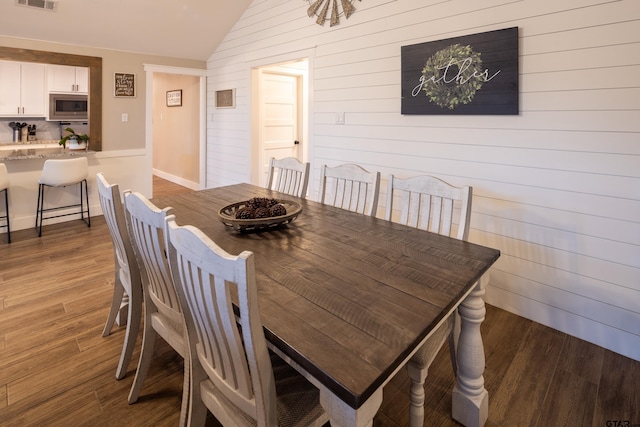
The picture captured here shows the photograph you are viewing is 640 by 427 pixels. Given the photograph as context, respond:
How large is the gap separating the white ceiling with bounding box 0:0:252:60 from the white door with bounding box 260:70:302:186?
3.20 ft

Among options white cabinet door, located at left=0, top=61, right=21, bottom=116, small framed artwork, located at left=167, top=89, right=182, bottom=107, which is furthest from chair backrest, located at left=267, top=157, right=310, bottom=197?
white cabinet door, located at left=0, top=61, right=21, bottom=116

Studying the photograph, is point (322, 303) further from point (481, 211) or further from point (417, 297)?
point (481, 211)

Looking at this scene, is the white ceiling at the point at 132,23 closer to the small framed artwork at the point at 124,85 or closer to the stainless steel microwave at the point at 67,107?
the small framed artwork at the point at 124,85

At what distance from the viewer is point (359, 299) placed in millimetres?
1152

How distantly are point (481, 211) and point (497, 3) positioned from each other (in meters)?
1.42

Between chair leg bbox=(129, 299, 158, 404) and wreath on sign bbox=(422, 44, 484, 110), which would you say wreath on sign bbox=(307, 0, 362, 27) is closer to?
wreath on sign bbox=(422, 44, 484, 110)

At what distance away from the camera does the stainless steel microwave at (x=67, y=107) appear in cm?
548

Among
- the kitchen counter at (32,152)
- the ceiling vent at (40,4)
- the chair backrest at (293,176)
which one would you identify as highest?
the ceiling vent at (40,4)

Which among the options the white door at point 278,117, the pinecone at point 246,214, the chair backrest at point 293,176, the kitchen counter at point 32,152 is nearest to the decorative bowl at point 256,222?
the pinecone at point 246,214

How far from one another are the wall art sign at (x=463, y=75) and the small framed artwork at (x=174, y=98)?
5.08 meters

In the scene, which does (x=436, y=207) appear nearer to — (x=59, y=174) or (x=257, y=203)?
(x=257, y=203)

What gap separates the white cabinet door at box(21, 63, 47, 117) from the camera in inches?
207

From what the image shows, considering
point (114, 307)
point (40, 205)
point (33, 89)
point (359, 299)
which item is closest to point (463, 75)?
point (359, 299)

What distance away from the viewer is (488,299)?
2688mm
